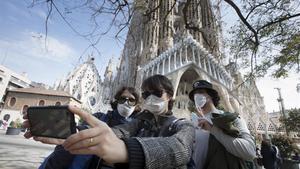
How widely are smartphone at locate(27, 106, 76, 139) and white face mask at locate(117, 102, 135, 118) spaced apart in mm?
1528

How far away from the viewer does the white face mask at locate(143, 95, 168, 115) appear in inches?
59.7

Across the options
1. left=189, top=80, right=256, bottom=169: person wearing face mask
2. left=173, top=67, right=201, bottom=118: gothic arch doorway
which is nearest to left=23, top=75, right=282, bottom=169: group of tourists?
left=189, top=80, right=256, bottom=169: person wearing face mask

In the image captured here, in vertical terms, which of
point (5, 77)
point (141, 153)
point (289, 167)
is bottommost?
point (289, 167)


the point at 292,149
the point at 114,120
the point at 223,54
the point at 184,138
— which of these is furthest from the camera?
the point at 292,149

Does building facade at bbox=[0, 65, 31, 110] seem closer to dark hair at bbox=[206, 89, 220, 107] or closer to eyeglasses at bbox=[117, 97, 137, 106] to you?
eyeglasses at bbox=[117, 97, 137, 106]

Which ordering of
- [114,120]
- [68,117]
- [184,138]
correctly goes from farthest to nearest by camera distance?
[114,120] < [184,138] < [68,117]

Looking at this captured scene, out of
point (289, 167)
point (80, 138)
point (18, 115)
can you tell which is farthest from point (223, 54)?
point (18, 115)

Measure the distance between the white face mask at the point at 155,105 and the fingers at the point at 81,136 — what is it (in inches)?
37.2

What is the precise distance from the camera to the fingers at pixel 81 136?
0.58 m

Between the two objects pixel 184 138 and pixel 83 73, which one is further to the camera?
pixel 83 73

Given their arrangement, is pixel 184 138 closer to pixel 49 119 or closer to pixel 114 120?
pixel 49 119

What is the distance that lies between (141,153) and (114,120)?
1.63 metres

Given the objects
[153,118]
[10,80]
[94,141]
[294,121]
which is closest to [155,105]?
[153,118]

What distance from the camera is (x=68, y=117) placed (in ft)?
2.43
